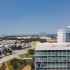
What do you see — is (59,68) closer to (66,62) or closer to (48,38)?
(66,62)

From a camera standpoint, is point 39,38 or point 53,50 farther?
point 39,38

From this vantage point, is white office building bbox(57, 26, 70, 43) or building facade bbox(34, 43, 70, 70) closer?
building facade bbox(34, 43, 70, 70)

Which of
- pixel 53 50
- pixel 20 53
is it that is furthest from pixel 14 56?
pixel 53 50

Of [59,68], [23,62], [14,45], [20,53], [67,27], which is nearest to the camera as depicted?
[59,68]

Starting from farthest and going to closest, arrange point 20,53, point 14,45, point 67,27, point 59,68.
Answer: point 14,45 < point 20,53 < point 67,27 < point 59,68

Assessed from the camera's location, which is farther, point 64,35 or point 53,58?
point 64,35

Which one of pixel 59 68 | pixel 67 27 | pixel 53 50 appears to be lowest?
Answer: pixel 59 68

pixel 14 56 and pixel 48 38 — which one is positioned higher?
pixel 48 38

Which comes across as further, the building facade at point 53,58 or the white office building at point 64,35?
the white office building at point 64,35
